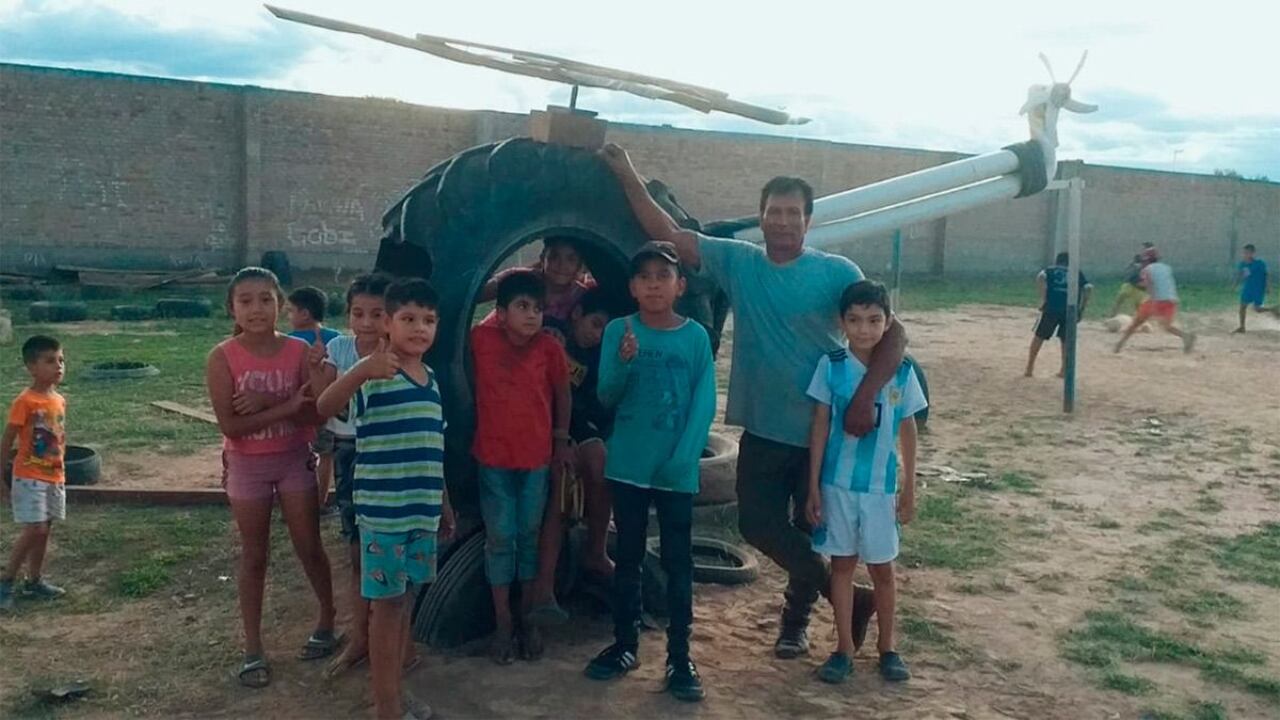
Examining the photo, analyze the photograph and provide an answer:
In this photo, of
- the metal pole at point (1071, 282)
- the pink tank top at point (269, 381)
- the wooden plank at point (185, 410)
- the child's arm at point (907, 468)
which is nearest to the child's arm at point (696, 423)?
the child's arm at point (907, 468)

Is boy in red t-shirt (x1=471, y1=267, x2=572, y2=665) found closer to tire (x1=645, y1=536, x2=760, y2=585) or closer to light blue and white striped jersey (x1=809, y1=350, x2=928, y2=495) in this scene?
tire (x1=645, y1=536, x2=760, y2=585)

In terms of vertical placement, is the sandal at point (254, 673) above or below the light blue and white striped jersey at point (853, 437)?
below

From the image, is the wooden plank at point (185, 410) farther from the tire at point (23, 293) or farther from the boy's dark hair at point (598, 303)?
the tire at point (23, 293)

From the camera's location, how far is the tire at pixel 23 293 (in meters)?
17.8

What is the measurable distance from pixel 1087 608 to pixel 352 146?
19.5m

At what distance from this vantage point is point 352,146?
22.4 m

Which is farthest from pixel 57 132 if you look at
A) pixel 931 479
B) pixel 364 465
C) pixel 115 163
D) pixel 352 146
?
pixel 364 465

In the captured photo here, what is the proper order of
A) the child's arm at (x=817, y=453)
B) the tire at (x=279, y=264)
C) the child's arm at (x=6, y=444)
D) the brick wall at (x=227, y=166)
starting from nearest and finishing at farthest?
the child's arm at (x=817, y=453) < the child's arm at (x=6, y=444) < the brick wall at (x=227, y=166) < the tire at (x=279, y=264)

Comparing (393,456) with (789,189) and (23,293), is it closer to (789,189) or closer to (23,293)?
(789,189)

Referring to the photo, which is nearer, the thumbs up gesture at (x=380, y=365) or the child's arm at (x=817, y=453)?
the thumbs up gesture at (x=380, y=365)

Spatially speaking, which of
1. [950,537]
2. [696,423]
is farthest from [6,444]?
[950,537]

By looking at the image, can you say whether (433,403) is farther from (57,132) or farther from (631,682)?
(57,132)

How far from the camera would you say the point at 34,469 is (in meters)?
5.15

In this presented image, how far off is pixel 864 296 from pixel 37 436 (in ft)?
12.2
